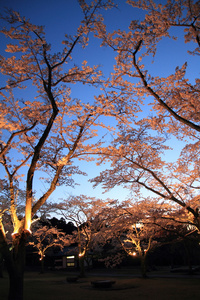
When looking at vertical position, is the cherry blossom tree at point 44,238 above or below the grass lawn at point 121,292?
above

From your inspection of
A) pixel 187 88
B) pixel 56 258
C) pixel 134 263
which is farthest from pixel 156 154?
pixel 56 258

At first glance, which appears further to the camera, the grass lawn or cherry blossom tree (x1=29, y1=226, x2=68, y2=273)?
cherry blossom tree (x1=29, y1=226, x2=68, y2=273)

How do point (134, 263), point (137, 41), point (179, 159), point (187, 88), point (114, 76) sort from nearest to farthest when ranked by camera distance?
point (137, 41)
point (187, 88)
point (114, 76)
point (179, 159)
point (134, 263)

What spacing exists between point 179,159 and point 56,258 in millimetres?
34794

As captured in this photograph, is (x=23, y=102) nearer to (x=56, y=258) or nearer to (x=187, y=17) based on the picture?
(x=187, y=17)

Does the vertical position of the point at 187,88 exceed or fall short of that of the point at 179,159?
it exceeds it

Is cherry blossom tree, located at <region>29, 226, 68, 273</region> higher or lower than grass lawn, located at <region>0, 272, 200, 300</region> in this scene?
higher

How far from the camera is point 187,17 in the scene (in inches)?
195

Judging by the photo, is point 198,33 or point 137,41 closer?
point 198,33

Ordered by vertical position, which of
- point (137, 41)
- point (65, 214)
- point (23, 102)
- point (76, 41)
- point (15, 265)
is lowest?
point (15, 265)

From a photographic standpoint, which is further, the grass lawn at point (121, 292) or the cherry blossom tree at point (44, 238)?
the cherry blossom tree at point (44, 238)

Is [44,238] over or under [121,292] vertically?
over

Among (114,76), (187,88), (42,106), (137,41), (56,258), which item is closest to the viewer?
(137,41)

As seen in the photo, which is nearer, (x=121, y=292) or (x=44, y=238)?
(x=121, y=292)
